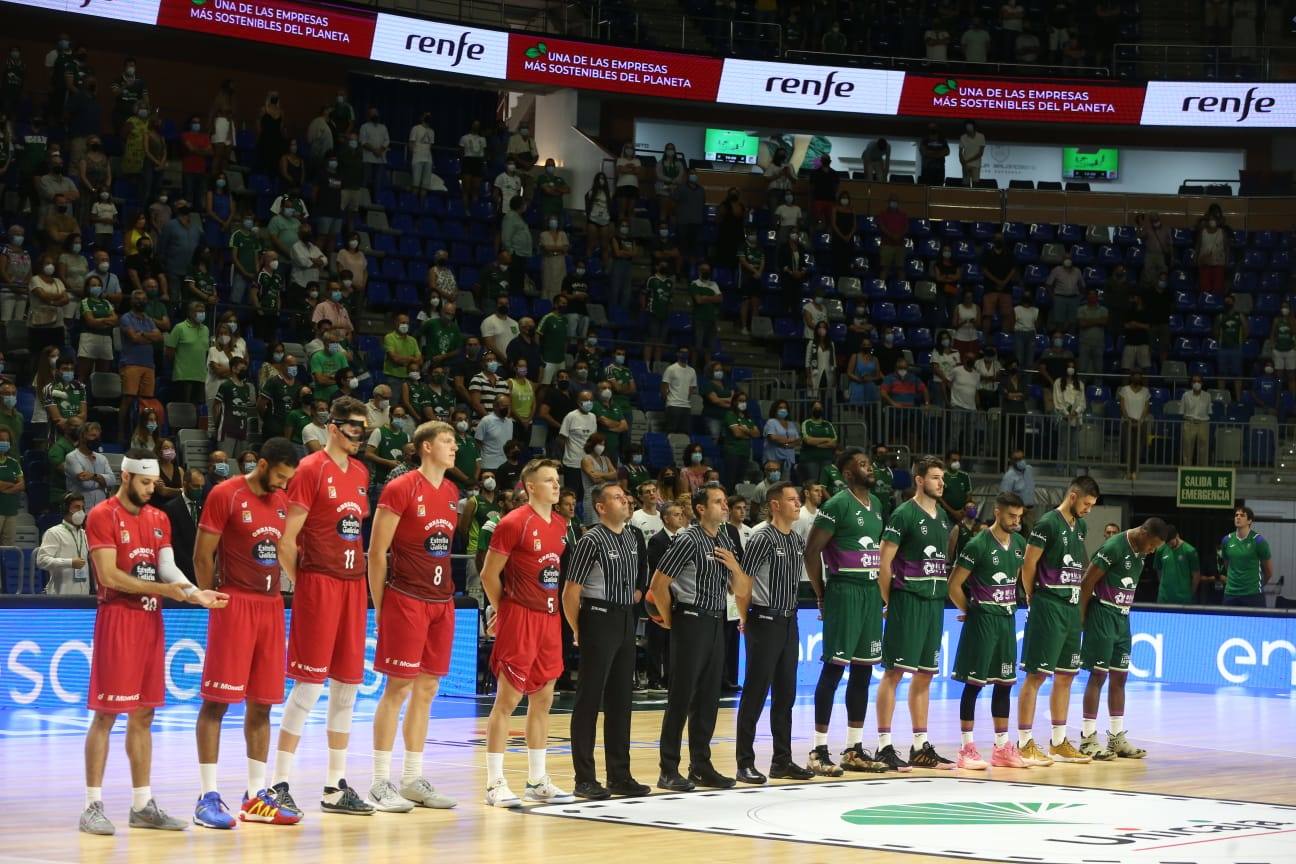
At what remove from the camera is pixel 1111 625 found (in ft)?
51.7

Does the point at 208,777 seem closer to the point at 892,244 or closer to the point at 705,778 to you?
the point at 705,778

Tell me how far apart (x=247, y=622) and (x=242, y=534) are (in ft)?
1.65

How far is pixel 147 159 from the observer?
80.9ft

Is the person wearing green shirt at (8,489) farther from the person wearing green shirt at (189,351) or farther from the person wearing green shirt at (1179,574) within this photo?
the person wearing green shirt at (1179,574)

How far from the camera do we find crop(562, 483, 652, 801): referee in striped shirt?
11.6m

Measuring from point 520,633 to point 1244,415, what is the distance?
20.6 metres

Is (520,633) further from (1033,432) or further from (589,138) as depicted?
(589,138)

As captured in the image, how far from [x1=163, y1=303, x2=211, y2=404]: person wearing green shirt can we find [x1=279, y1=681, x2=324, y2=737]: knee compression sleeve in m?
11.4

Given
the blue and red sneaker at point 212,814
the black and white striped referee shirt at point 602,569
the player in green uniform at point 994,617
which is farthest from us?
the player in green uniform at point 994,617

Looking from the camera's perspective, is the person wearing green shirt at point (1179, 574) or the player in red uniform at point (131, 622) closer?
the player in red uniform at point (131, 622)

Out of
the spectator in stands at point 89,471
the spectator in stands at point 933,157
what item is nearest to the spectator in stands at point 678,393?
the spectator in stands at point 89,471

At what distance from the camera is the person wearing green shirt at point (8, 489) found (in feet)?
61.7

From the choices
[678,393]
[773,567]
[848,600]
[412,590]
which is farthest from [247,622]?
[678,393]

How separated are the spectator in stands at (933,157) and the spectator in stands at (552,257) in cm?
938
